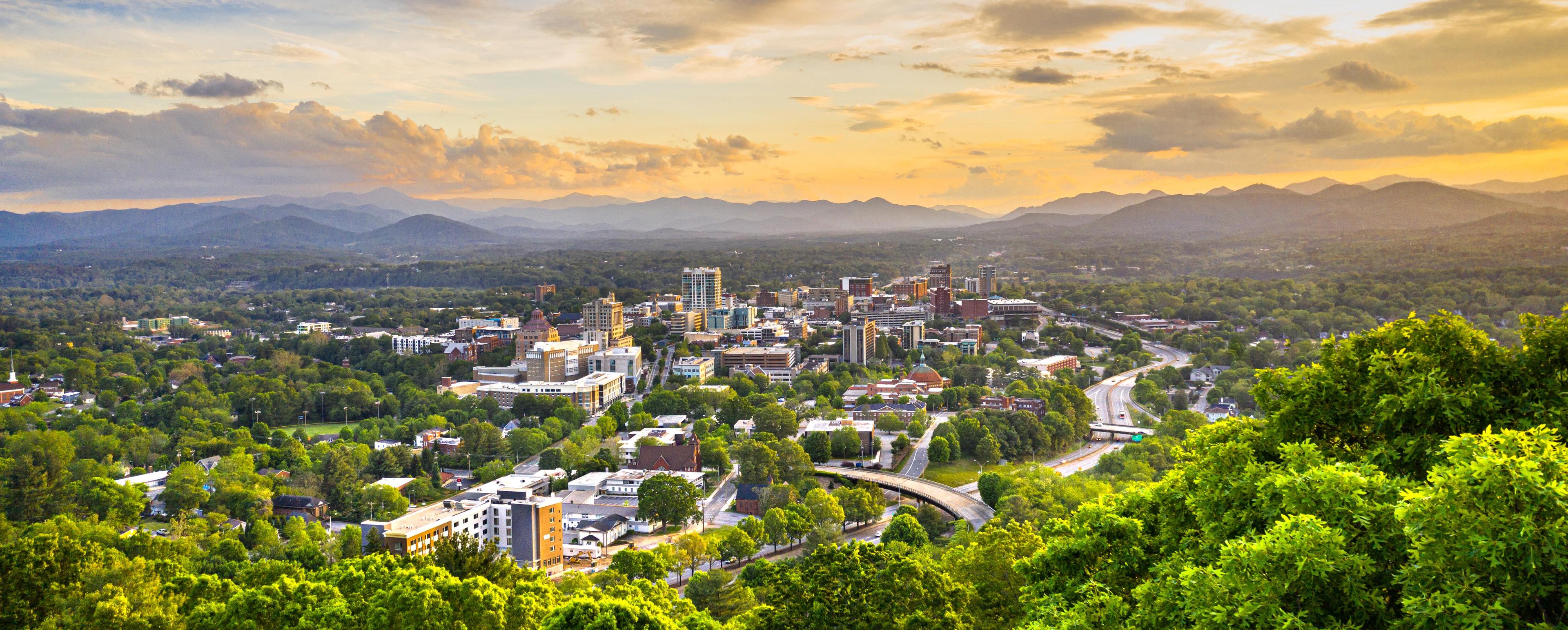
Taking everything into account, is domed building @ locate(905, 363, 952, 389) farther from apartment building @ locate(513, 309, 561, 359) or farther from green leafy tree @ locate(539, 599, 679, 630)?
green leafy tree @ locate(539, 599, 679, 630)

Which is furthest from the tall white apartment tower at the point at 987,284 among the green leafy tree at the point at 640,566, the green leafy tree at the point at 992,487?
the green leafy tree at the point at 640,566

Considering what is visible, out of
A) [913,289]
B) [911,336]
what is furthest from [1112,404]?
[913,289]

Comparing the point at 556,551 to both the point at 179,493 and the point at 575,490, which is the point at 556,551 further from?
the point at 179,493

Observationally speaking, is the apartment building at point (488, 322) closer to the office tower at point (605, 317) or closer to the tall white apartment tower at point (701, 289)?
the office tower at point (605, 317)

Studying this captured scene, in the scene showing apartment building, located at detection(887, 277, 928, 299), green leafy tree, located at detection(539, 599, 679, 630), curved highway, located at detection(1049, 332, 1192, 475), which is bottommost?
curved highway, located at detection(1049, 332, 1192, 475)

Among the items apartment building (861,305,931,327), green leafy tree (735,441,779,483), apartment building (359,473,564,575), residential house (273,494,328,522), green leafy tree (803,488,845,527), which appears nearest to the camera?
apartment building (359,473,564,575)

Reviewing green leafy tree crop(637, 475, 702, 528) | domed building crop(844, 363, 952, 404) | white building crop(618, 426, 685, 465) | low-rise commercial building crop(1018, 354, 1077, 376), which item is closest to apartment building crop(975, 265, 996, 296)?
low-rise commercial building crop(1018, 354, 1077, 376)

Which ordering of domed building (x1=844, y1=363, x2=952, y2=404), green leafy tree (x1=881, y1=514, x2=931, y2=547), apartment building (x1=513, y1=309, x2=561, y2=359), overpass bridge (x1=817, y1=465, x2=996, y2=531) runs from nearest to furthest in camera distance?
green leafy tree (x1=881, y1=514, x2=931, y2=547) → overpass bridge (x1=817, y1=465, x2=996, y2=531) → domed building (x1=844, y1=363, x2=952, y2=404) → apartment building (x1=513, y1=309, x2=561, y2=359)
